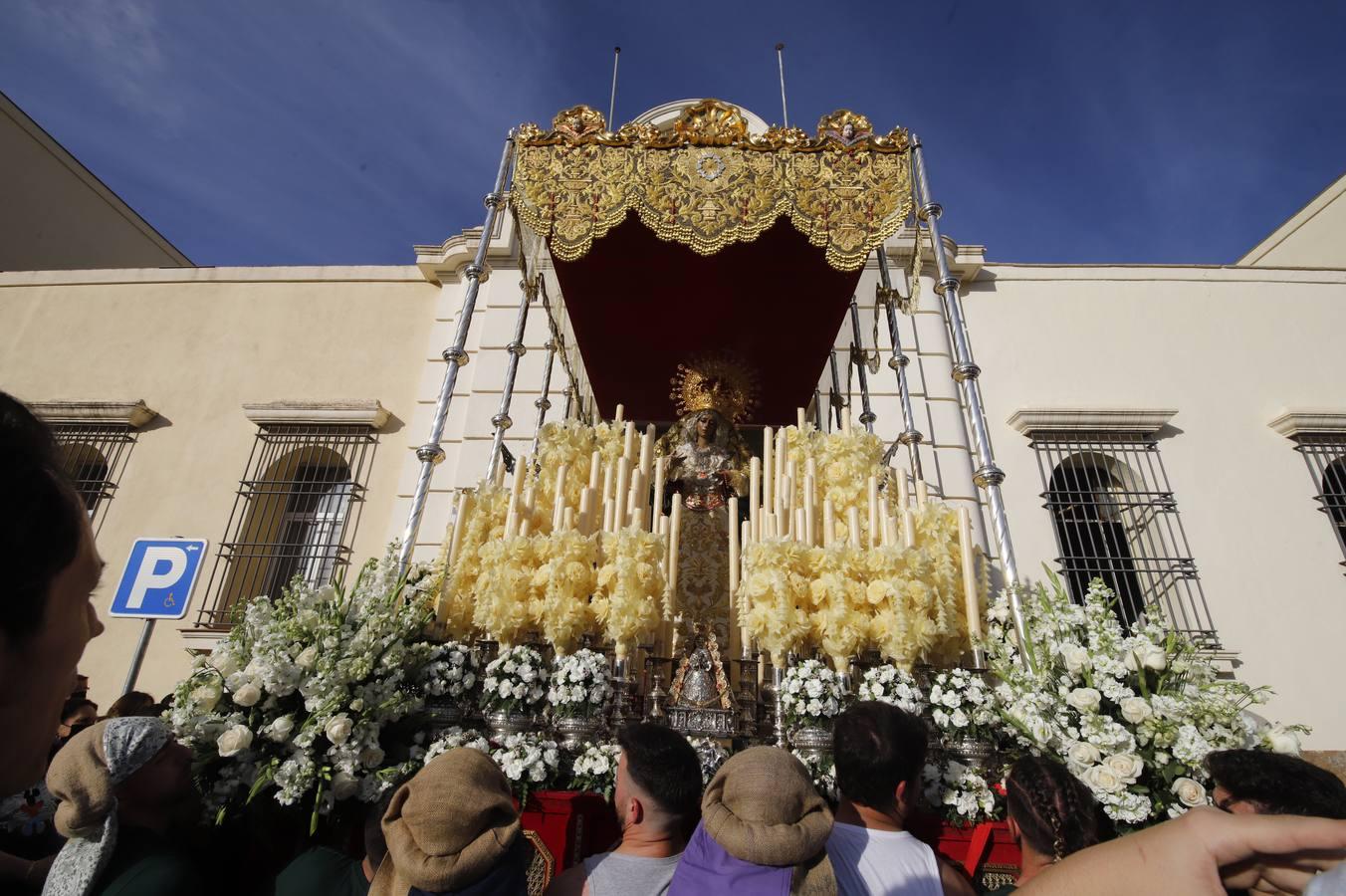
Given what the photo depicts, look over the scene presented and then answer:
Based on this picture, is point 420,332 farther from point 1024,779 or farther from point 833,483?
point 1024,779

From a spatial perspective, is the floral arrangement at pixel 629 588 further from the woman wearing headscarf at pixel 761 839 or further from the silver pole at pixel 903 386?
the silver pole at pixel 903 386

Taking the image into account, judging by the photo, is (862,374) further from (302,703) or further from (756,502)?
Answer: (302,703)

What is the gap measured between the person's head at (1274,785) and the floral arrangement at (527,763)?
225 cm

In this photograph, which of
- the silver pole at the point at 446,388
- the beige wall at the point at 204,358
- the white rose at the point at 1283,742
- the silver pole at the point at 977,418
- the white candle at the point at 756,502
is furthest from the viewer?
the beige wall at the point at 204,358

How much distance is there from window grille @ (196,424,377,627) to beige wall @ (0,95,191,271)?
583 centimetres

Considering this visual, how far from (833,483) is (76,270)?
972 centimetres

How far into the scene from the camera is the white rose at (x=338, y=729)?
261 centimetres

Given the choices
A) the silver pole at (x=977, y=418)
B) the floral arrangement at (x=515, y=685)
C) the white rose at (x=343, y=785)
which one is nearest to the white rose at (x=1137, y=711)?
the silver pole at (x=977, y=418)

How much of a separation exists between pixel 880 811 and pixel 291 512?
7006mm

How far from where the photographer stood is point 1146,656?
2.89 metres

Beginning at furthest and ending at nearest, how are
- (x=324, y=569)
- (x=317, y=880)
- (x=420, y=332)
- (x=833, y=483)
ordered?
(x=420, y=332)
(x=324, y=569)
(x=833, y=483)
(x=317, y=880)

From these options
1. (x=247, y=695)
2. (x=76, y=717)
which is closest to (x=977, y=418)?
(x=247, y=695)

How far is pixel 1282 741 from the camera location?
2.70m

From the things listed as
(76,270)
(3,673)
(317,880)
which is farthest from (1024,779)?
(76,270)
